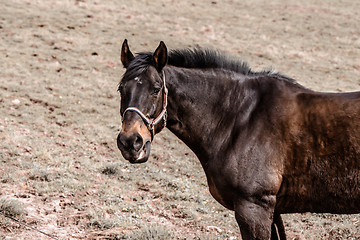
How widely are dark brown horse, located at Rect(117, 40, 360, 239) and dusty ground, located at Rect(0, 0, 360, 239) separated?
2.20m

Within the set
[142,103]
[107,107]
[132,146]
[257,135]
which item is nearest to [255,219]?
[257,135]

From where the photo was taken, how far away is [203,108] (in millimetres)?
3949

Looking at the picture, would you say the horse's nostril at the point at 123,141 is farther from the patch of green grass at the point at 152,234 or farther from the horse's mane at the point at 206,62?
the patch of green grass at the point at 152,234

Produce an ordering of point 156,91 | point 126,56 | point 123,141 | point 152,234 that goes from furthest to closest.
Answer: point 152,234, point 126,56, point 156,91, point 123,141

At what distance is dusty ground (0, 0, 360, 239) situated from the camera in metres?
5.96

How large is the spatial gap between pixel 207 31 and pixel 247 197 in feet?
55.7

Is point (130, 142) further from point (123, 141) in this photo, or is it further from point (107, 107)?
point (107, 107)

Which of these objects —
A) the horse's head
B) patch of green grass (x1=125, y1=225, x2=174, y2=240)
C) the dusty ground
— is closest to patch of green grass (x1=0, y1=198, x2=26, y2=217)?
the dusty ground

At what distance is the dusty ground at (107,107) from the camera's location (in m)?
5.96

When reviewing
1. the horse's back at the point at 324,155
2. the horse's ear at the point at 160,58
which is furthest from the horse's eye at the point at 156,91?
the horse's back at the point at 324,155

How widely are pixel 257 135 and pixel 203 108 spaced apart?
2.09 feet

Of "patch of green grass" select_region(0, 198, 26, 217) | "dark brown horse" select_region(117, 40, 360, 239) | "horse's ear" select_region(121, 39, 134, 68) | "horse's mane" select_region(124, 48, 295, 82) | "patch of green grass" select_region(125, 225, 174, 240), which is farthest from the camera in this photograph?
"patch of green grass" select_region(0, 198, 26, 217)

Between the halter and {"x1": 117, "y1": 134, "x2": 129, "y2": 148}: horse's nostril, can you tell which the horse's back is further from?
{"x1": 117, "y1": 134, "x2": 129, "y2": 148}: horse's nostril

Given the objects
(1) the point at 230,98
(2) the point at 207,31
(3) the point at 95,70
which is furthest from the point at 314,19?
(1) the point at 230,98
